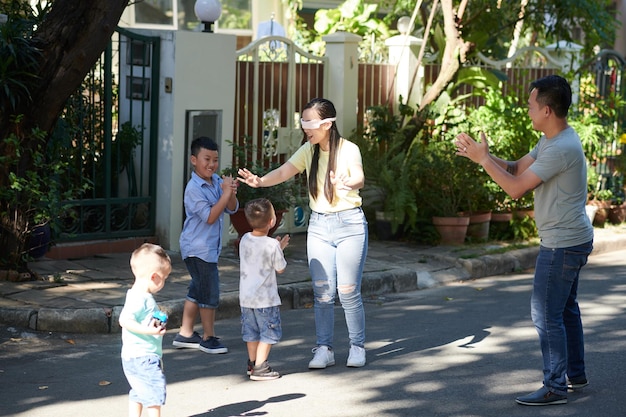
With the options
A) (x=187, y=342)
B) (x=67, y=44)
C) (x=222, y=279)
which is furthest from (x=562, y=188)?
(x=67, y=44)

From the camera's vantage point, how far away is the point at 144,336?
5090 millimetres

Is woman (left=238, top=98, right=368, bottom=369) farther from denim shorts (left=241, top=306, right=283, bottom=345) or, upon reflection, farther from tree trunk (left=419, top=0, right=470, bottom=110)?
tree trunk (left=419, top=0, right=470, bottom=110)

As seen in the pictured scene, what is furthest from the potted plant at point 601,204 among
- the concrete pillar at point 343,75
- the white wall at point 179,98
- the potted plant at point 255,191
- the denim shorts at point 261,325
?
the denim shorts at point 261,325

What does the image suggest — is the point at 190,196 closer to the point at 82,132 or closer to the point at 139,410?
the point at 139,410

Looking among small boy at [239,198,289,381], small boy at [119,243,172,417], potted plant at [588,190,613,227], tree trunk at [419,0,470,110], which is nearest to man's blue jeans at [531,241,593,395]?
small boy at [239,198,289,381]

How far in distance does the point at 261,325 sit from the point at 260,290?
0.22 m

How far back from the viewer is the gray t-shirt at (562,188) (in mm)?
5789

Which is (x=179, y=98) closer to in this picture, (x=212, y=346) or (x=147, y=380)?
(x=212, y=346)

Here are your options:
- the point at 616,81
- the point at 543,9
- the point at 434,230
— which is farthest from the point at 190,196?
the point at 616,81

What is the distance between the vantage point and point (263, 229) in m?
6.54

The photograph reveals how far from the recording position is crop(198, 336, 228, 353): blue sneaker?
7195mm

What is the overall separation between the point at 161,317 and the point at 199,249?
2078mm

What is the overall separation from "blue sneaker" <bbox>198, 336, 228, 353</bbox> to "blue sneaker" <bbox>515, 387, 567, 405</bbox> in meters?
2.21

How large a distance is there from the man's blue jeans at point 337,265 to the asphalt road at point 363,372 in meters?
0.29
